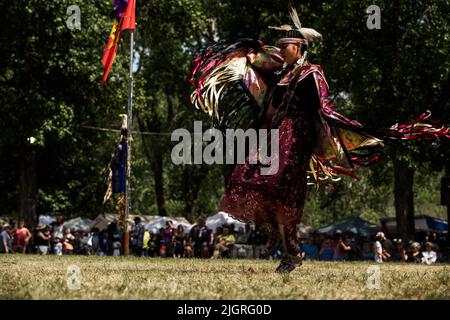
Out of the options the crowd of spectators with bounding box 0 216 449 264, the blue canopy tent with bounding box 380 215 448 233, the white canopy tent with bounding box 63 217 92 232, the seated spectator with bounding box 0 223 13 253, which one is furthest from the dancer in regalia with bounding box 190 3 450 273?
the white canopy tent with bounding box 63 217 92 232

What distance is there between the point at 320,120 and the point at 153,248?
59.6 ft

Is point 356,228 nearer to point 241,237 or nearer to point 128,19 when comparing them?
point 241,237

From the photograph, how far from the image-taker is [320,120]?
9219 millimetres

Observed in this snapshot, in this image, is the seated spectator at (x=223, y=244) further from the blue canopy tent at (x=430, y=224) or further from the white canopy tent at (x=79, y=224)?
the white canopy tent at (x=79, y=224)

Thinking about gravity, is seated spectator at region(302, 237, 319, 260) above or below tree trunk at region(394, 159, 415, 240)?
below

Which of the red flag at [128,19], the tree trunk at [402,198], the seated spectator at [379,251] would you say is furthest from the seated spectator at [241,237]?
the red flag at [128,19]

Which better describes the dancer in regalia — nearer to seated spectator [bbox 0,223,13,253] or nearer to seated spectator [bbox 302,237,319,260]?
seated spectator [bbox 0,223,13,253]

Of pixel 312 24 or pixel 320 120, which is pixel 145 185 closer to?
pixel 312 24

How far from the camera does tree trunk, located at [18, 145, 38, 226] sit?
28767 millimetres

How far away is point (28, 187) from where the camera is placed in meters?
29.1

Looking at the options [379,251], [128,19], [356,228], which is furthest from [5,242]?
[356,228]

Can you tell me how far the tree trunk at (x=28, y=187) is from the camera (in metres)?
28.8
